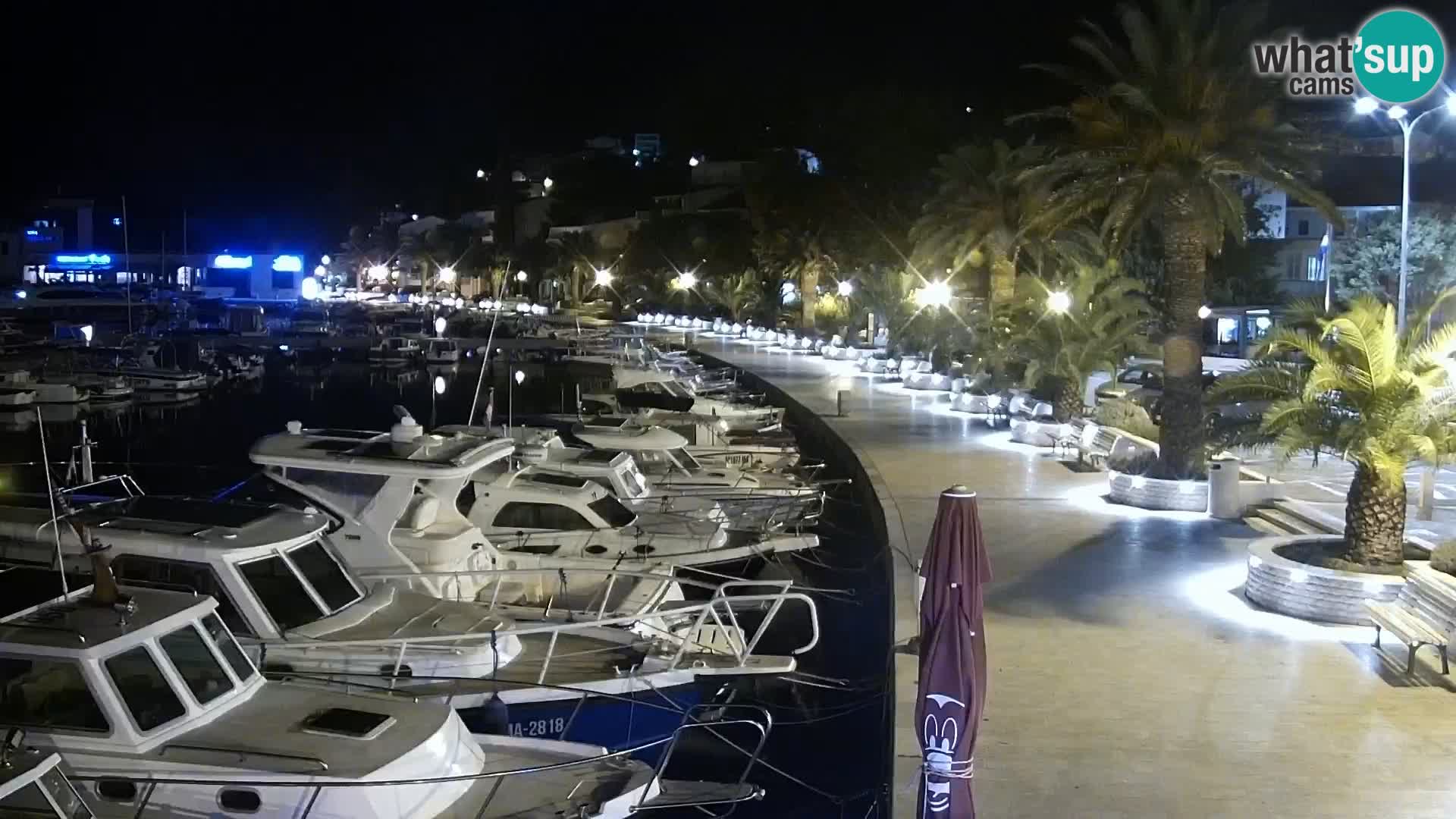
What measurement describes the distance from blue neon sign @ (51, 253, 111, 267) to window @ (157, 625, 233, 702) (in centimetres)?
14734

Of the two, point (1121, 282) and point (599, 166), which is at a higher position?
point (599, 166)

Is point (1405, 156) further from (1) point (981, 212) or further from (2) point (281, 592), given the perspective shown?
(2) point (281, 592)

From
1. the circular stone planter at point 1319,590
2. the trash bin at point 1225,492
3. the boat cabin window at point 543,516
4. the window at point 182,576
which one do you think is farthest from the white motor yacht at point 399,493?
the trash bin at point 1225,492

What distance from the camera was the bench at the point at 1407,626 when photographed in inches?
440

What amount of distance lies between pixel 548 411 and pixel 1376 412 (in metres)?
36.0

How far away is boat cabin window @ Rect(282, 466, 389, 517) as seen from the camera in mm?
14500

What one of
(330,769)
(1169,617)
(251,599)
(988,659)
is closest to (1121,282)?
(1169,617)

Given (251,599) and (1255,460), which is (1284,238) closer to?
(1255,460)

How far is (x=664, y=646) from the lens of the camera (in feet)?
42.3

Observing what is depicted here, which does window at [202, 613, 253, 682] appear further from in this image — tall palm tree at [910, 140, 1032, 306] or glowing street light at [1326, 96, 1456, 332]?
tall palm tree at [910, 140, 1032, 306]

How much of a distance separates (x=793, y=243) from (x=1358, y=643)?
54783mm

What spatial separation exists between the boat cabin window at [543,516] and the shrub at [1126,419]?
12072mm

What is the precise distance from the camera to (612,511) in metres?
18.1

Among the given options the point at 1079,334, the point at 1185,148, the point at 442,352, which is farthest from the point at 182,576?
the point at 442,352
